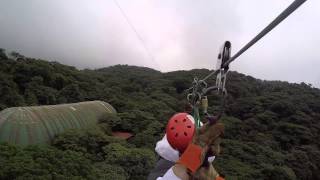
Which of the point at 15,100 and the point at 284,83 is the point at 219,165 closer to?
the point at 15,100

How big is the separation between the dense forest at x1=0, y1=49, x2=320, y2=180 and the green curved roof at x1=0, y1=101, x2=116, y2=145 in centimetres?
81

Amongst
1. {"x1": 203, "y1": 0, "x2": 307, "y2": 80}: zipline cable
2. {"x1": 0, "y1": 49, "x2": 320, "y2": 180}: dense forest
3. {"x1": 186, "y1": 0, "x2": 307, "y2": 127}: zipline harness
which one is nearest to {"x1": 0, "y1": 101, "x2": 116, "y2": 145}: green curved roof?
{"x1": 0, "y1": 49, "x2": 320, "y2": 180}: dense forest

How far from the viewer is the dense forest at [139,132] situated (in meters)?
13.9

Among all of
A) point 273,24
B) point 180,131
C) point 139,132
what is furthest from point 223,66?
point 139,132

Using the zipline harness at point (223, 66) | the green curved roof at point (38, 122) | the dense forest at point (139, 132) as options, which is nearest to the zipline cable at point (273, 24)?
the zipline harness at point (223, 66)

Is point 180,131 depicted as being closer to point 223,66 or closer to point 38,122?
point 223,66

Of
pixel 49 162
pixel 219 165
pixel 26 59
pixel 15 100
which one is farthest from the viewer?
pixel 26 59

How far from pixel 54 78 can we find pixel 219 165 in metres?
15.6

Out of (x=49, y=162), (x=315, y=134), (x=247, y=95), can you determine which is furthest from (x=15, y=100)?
(x=247, y=95)

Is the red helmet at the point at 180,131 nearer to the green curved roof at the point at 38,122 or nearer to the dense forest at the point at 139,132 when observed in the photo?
the dense forest at the point at 139,132

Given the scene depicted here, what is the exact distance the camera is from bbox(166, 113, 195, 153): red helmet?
1.96 metres

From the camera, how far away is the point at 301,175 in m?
22.9

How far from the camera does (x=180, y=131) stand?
77.7 inches

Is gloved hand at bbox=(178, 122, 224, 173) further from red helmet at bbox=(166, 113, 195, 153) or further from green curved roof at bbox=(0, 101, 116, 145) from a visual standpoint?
green curved roof at bbox=(0, 101, 116, 145)
